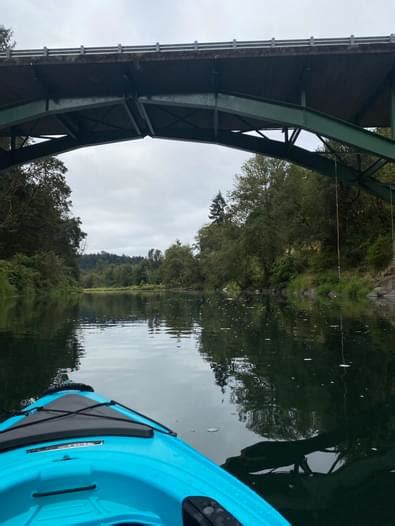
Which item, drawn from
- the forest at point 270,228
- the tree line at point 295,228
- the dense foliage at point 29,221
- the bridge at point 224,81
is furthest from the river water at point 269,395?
the dense foliage at point 29,221

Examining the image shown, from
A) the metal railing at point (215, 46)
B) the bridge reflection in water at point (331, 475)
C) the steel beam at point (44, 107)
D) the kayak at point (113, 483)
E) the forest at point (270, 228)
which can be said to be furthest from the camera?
the forest at point (270, 228)

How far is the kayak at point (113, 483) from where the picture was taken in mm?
1879

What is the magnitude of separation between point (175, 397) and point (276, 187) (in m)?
→ 37.8

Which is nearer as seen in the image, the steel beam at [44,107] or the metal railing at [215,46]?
the metal railing at [215,46]

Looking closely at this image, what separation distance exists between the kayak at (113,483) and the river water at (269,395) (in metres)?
0.83

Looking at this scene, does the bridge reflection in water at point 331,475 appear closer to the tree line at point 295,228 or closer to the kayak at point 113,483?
the kayak at point 113,483

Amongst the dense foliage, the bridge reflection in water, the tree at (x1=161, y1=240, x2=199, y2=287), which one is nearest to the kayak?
the bridge reflection in water

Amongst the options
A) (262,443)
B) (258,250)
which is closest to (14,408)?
(262,443)

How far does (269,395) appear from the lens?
16.7ft

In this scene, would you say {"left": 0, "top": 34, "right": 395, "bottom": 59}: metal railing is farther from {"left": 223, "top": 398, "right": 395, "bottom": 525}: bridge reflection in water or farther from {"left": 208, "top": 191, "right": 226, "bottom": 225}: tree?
{"left": 208, "top": 191, "right": 226, "bottom": 225}: tree

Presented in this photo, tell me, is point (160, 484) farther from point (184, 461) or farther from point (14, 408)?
point (14, 408)

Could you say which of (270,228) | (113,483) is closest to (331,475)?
(113,483)

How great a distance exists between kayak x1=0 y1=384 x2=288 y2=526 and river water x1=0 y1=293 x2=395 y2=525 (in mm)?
831

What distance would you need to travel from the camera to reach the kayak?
188cm
